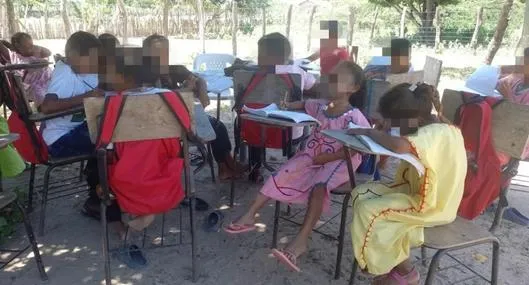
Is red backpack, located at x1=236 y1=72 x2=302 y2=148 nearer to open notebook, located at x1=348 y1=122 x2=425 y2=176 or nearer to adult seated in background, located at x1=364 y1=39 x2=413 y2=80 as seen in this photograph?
adult seated in background, located at x1=364 y1=39 x2=413 y2=80

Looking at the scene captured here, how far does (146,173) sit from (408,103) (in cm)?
145

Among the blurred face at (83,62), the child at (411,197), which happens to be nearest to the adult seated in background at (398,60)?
the child at (411,197)

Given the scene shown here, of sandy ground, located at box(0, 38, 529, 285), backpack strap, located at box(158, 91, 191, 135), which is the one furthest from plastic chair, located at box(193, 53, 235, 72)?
backpack strap, located at box(158, 91, 191, 135)

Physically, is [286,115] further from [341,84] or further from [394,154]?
[394,154]

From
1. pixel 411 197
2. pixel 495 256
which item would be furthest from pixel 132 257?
pixel 495 256

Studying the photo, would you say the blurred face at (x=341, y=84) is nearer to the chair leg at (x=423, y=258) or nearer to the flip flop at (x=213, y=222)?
the chair leg at (x=423, y=258)

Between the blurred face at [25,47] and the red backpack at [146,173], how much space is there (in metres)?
3.96

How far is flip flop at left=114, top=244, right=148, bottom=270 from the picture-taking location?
2939 mm

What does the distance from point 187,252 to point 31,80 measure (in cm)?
326

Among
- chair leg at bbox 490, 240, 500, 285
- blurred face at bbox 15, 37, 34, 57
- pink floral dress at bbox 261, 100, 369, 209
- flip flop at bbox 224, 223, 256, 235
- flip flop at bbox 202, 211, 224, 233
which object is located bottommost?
flip flop at bbox 202, 211, 224, 233

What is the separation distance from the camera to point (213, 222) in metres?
3.48

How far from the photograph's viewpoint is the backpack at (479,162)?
9.39 feet

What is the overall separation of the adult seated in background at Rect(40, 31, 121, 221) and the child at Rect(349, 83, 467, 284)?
1.84 metres

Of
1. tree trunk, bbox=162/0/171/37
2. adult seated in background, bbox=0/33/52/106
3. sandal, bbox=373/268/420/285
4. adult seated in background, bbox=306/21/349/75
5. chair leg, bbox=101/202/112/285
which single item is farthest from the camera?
tree trunk, bbox=162/0/171/37
